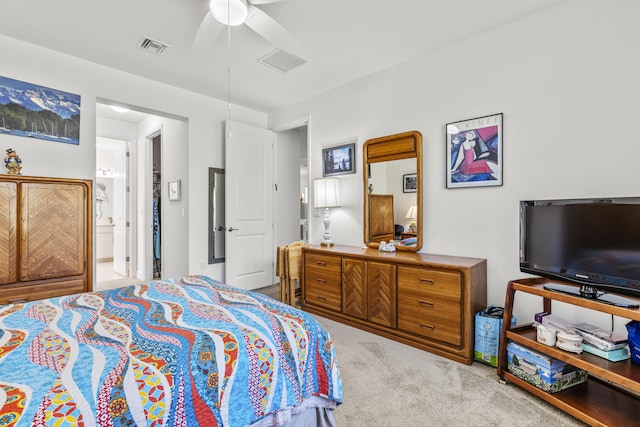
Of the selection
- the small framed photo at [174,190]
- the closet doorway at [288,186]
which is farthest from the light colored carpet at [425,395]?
the small framed photo at [174,190]

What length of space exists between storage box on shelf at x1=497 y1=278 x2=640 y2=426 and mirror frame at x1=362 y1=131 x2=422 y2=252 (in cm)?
115

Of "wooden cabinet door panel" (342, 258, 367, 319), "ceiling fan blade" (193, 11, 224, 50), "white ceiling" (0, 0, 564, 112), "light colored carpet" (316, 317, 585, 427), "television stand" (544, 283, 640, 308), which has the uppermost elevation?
"white ceiling" (0, 0, 564, 112)

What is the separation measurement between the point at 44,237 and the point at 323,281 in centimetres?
248

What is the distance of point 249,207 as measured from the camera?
4363mm

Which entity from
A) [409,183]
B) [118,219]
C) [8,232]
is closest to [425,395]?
[409,183]

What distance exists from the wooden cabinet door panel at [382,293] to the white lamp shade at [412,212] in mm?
607

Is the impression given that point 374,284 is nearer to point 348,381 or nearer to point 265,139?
point 348,381

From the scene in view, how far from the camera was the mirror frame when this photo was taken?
10.0 ft

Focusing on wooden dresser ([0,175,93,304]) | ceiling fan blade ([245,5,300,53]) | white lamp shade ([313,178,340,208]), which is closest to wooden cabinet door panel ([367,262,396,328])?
white lamp shade ([313,178,340,208])

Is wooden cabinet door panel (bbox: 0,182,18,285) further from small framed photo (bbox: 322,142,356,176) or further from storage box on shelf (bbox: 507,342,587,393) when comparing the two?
storage box on shelf (bbox: 507,342,587,393)

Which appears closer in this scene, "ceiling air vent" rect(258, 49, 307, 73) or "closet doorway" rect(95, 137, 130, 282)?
"ceiling air vent" rect(258, 49, 307, 73)

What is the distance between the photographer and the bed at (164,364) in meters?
0.90

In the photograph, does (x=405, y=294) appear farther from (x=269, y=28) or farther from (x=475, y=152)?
(x=269, y=28)

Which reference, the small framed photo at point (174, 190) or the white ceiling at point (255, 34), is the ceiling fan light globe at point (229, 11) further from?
the small framed photo at point (174, 190)
